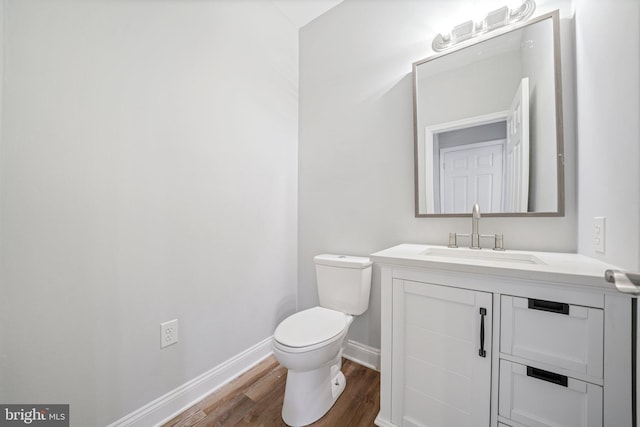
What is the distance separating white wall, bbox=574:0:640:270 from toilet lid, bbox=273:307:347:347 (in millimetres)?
1120

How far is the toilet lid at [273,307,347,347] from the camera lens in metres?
1.12

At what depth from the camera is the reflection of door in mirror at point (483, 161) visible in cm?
117

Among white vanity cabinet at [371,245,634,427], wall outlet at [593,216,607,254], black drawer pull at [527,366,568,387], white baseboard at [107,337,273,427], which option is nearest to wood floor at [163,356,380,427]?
white baseboard at [107,337,273,427]

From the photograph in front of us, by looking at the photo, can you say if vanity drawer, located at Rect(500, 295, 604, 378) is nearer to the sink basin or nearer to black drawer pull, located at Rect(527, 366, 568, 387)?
black drawer pull, located at Rect(527, 366, 568, 387)

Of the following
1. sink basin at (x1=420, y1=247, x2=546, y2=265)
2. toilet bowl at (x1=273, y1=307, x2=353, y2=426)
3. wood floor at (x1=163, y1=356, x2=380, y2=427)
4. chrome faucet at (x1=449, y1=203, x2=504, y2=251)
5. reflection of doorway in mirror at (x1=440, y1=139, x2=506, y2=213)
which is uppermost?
reflection of doorway in mirror at (x1=440, y1=139, x2=506, y2=213)

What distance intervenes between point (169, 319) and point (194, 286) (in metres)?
0.19

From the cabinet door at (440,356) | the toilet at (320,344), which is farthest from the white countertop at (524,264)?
the toilet at (320,344)

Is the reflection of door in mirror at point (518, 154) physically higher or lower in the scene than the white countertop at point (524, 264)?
higher

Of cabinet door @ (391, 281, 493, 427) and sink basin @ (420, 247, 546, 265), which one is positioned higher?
sink basin @ (420, 247, 546, 265)

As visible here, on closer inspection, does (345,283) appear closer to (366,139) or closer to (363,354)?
(363,354)

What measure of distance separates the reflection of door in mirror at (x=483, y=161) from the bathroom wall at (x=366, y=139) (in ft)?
0.34

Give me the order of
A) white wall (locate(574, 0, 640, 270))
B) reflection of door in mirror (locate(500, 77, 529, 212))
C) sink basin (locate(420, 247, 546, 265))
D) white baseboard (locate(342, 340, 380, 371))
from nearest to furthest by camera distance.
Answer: white wall (locate(574, 0, 640, 270)), sink basin (locate(420, 247, 546, 265)), reflection of door in mirror (locate(500, 77, 529, 212)), white baseboard (locate(342, 340, 380, 371))

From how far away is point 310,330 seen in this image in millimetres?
1215

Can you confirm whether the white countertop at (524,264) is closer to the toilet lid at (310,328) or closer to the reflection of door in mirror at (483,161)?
the reflection of door in mirror at (483,161)
